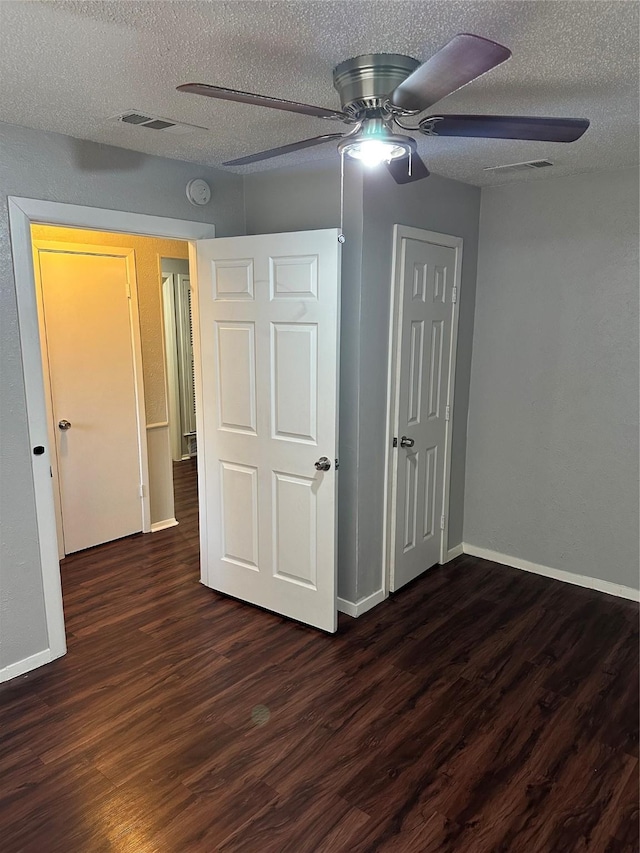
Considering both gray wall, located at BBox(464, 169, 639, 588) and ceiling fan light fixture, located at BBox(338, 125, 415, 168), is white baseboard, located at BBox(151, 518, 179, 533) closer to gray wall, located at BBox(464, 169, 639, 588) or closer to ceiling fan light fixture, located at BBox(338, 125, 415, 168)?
gray wall, located at BBox(464, 169, 639, 588)

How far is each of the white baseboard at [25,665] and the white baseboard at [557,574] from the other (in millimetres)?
2650

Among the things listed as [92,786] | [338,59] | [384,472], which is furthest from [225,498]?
[338,59]

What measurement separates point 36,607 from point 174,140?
86.2 inches

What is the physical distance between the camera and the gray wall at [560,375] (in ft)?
10.5

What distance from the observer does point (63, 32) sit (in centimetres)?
149

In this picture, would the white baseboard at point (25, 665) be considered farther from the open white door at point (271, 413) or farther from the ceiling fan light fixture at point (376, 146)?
the ceiling fan light fixture at point (376, 146)

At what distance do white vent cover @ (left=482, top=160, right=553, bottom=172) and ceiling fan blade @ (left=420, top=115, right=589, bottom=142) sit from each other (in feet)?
4.52

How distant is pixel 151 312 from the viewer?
4164 millimetres

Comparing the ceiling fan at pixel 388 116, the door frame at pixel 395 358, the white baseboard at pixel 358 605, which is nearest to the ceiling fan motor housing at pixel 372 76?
Answer: the ceiling fan at pixel 388 116

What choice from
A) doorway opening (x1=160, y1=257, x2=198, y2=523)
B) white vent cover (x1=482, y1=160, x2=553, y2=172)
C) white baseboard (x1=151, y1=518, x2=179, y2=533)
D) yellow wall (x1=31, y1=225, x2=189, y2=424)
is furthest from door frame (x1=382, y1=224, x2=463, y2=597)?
doorway opening (x1=160, y1=257, x2=198, y2=523)

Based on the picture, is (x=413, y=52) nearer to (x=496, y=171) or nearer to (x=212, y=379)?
(x=496, y=171)

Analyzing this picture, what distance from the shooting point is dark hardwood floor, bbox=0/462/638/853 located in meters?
1.86

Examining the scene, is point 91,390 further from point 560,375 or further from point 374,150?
point 560,375

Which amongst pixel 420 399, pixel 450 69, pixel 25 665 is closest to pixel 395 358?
pixel 420 399
